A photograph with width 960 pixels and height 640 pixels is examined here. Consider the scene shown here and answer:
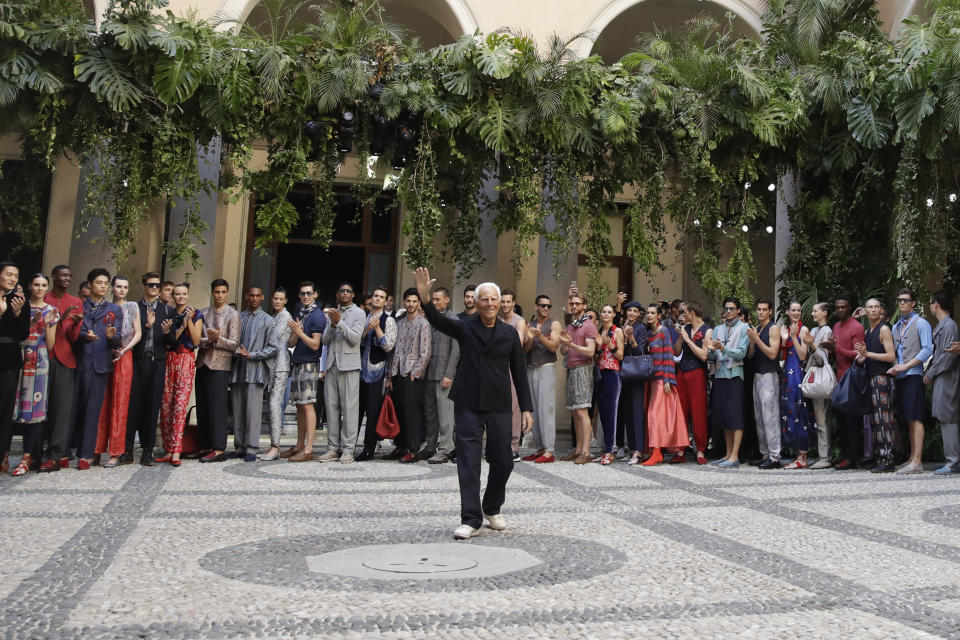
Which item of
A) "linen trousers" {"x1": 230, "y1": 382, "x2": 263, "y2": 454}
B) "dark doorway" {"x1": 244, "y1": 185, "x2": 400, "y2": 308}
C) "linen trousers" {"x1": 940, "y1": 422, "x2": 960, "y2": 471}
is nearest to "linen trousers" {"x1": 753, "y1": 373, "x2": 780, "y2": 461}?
"linen trousers" {"x1": 940, "y1": 422, "x2": 960, "y2": 471}

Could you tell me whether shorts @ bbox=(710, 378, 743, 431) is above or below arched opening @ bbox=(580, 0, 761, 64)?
below

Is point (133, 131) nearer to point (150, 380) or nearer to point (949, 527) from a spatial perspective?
point (150, 380)

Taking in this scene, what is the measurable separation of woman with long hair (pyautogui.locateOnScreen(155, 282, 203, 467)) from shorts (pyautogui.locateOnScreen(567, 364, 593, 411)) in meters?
4.25

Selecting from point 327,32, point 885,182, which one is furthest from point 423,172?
point 885,182

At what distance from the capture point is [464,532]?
16.9ft

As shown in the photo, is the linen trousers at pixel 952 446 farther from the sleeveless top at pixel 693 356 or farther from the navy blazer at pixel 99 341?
the navy blazer at pixel 99 341

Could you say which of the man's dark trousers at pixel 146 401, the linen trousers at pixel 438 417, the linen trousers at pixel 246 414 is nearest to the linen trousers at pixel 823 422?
the linen trousers at pixel 438 417

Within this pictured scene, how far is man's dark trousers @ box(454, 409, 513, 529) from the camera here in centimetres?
533

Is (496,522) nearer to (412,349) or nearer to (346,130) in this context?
(412,349)

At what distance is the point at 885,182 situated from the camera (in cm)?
1085

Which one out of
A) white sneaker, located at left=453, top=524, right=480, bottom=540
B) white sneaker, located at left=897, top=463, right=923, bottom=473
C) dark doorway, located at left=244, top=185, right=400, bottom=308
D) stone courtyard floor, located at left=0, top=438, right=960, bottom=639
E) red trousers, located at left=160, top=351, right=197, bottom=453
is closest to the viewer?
stone courtyard floor, located at left=0, top=438, right=960, bottom=639

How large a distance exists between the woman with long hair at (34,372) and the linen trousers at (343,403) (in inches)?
114

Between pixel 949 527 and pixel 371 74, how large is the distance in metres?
7.14

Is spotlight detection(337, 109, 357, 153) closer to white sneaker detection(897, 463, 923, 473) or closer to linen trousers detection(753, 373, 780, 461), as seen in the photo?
linen trousers detection(753, 373, 780, 461)
